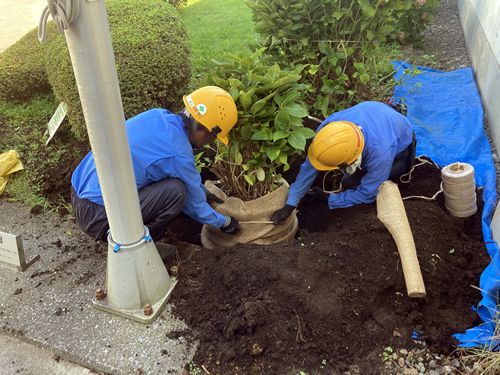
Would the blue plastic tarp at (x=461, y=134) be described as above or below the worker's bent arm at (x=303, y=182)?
below

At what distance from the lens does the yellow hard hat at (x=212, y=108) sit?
2436 millimetres

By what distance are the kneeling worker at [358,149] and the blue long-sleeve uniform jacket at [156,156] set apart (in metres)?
0.94

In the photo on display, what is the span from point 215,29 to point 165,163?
5.80 m

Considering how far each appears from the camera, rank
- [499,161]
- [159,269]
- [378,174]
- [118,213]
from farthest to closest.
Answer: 1. [499,161]
2. [378,174]
3. [159,269]
4. [118,213]

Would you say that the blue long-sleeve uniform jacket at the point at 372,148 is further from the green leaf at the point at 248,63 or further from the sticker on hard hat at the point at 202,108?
the sticker on hard hat at the point at 202,108

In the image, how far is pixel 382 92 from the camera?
495 centimetres

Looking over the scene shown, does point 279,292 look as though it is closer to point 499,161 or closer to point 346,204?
point 346,204

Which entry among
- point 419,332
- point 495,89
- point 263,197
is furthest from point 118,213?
point 495,89

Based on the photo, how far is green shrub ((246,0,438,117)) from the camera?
11.5 ft

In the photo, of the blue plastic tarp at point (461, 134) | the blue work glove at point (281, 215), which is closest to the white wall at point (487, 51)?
the blue plastic tarp at point (461, 134)

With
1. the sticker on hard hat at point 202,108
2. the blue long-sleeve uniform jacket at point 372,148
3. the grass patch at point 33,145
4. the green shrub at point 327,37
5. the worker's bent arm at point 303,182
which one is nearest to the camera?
the sticker on hard hat at point 202,108

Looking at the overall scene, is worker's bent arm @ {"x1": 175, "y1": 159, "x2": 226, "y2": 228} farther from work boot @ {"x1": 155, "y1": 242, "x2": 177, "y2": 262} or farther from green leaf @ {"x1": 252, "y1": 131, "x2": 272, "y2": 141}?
green leaf @ {"x1": 252, "y1": 131, "x2": 272, "y2": 141}

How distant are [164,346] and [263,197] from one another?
1404mm

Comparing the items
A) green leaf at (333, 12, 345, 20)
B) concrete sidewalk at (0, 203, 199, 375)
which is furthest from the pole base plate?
green leaf at (333, 12, 345, 20)
